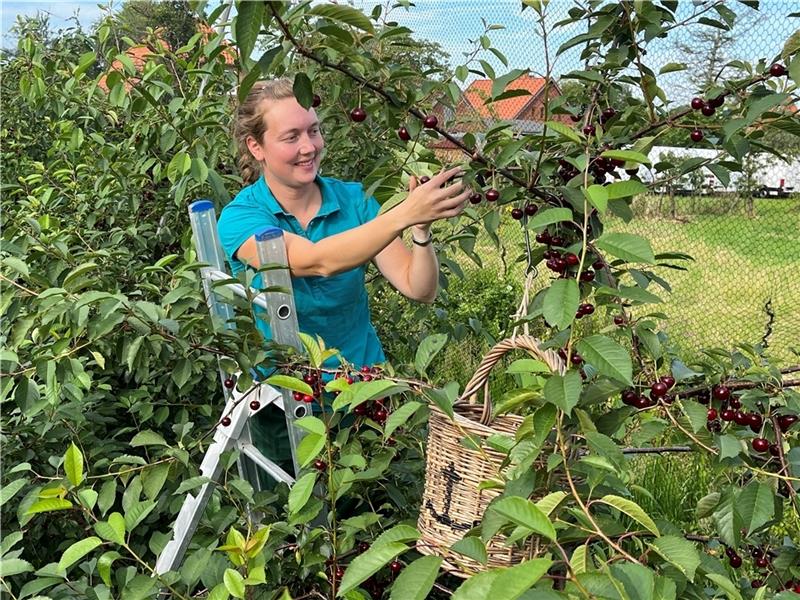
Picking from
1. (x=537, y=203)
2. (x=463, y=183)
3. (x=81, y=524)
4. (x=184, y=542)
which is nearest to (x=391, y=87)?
(x=463, y=183)

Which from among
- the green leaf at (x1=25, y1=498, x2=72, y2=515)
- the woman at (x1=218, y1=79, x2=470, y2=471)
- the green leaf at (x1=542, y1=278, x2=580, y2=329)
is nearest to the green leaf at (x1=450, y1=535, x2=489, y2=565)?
the green leaf at (x1=542, y1=278, x2=580, y2=329)

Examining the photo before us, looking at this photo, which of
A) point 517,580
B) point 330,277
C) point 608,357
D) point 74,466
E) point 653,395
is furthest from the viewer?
point 330,277

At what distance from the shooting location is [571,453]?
1021mm

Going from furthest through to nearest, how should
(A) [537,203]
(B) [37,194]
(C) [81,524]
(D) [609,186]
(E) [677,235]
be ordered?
(E) [677,235]
(B) [37,194]
(C) [81,524]
(A) [537,203]
(D) [609,186]

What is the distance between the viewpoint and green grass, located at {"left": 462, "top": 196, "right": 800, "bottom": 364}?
4.39 meters

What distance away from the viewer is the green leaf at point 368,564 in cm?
92

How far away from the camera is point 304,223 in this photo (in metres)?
2.00

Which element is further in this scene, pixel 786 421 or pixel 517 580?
pixel 786 421

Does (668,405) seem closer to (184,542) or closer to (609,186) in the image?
(609,186)

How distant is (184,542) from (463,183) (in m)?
0.89

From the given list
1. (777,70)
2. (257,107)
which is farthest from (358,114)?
(257,107)

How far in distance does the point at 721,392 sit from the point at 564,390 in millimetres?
244

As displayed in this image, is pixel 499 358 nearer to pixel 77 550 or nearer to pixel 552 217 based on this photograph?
pixel 552 217

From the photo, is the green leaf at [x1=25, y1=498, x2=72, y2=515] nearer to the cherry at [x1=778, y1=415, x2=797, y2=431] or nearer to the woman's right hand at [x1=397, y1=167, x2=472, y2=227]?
the woman's right hand at [x1=397, y1=167, x2=472, y2=227]
